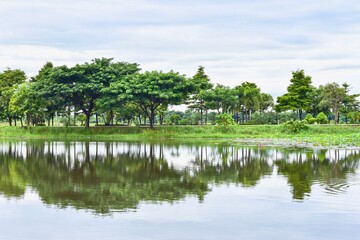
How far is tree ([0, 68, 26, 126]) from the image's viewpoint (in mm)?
74562

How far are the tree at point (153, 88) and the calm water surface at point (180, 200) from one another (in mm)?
34967

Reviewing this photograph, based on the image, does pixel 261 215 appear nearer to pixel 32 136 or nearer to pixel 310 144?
pixel 310 144

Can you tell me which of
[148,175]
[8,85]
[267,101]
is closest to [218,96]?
[267,101]

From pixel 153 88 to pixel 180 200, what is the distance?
47.6m

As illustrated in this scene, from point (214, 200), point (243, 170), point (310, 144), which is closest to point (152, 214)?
point (214, 200)

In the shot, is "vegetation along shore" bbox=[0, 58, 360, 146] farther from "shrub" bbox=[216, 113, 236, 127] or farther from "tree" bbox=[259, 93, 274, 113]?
"tree" bbox=[259, 93, 274, 113]

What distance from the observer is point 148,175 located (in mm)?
22438

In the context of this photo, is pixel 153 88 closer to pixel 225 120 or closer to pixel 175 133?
pixel 175 133

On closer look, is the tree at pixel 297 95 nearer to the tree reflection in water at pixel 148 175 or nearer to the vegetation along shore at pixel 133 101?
the vegetation along shore at pixel 133 101

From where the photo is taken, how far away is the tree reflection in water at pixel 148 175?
1677cm

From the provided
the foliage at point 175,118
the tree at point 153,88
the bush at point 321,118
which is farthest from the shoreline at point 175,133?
the foliage at point 175,118

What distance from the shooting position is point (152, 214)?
542 inches

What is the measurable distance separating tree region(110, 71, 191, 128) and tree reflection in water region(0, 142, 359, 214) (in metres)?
Result: 29.7

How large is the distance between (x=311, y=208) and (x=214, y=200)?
3032mm
